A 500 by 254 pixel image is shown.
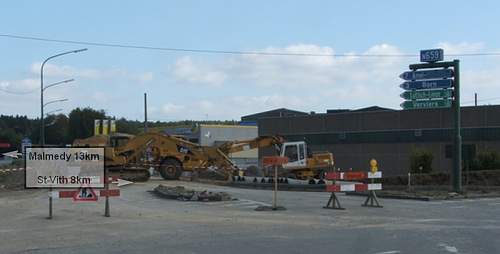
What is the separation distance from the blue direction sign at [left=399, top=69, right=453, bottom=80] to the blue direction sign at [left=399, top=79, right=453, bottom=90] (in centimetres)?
19

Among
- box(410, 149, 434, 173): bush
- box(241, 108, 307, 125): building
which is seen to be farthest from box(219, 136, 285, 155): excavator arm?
box(241, 108, 307, 125): building

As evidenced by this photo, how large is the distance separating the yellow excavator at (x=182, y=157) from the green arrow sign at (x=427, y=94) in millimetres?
9434

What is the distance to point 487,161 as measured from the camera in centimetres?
4503

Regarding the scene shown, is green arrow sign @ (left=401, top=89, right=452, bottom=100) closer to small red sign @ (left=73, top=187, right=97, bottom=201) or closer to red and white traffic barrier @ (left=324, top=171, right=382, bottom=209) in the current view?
red and white traffic barrier @ (left=324, top=171, right=382, bottom=209)

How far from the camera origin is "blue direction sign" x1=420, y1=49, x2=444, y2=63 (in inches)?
1231

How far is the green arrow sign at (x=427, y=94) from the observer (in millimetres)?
30781

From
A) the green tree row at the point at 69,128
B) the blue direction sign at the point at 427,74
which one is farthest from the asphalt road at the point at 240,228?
the green tree row at the point at 69,128

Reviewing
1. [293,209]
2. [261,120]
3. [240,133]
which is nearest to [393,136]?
[261,120]

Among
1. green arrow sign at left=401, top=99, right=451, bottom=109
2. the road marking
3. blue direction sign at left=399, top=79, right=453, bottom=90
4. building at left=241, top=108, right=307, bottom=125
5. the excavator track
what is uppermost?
building at left=241, top=108, right=307, bottom=125

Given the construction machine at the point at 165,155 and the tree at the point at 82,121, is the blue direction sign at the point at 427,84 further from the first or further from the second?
the tree at the point at 82,121

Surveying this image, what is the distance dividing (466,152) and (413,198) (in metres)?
5.65

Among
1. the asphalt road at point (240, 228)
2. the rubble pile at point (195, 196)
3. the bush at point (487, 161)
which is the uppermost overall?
the bush at point (487, 161)

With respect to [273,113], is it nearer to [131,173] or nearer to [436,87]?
[131,173]

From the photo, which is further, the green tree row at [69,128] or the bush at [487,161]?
the green tree row at [69,128]
